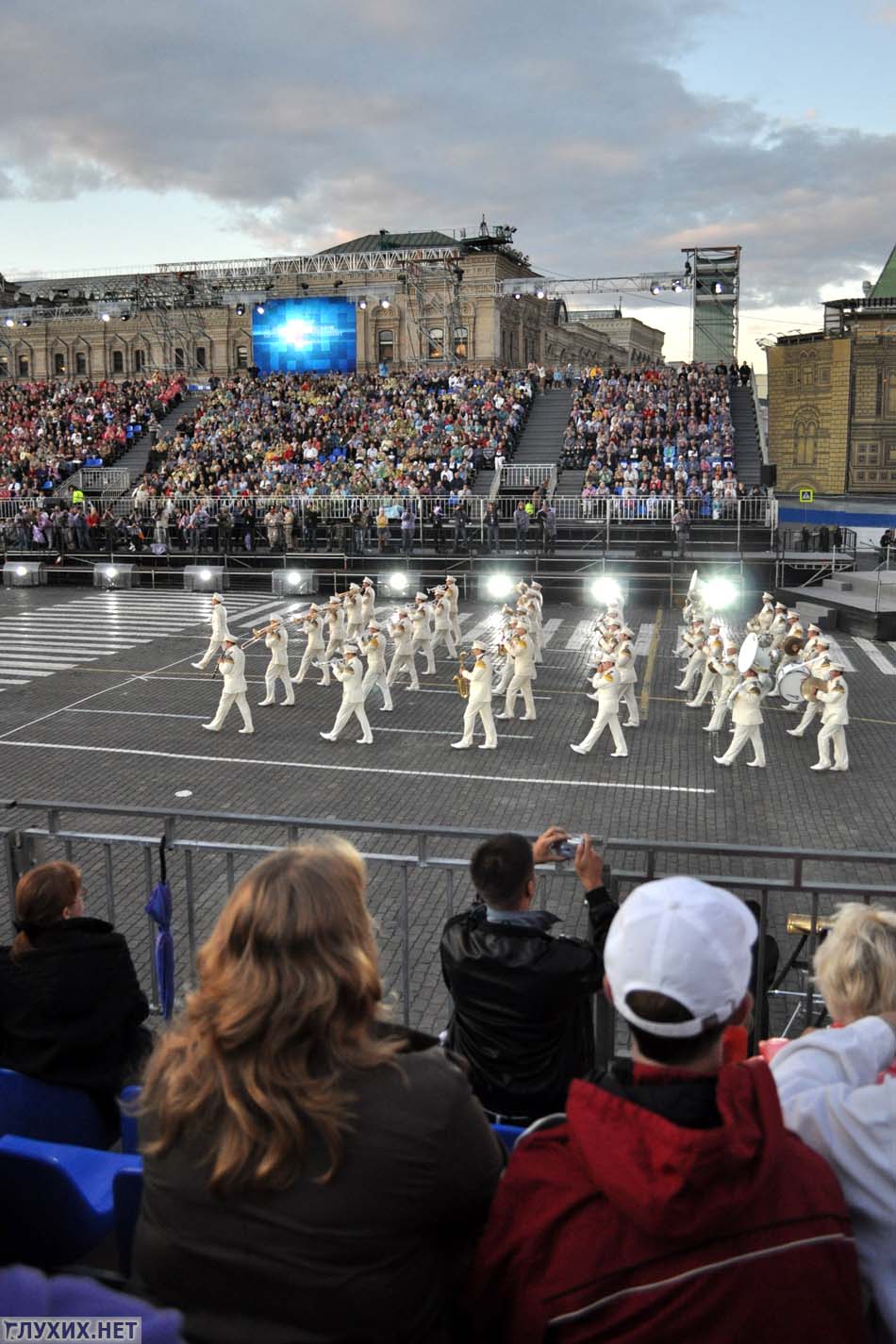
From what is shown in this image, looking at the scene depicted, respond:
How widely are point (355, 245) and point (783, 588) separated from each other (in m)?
50.9

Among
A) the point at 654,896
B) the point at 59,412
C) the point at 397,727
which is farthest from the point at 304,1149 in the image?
the point at 59,412

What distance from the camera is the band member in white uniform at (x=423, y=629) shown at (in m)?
19.1

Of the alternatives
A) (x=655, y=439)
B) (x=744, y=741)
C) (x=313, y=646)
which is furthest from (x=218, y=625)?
(x=655, y=439)

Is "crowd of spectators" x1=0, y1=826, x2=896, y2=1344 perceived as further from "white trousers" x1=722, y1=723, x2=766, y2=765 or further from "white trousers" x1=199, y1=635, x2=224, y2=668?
"white trousers" x1=199, y1=635, x2=224, y2=668

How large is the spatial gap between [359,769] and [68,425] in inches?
1524

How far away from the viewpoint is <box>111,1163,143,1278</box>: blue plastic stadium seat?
2.88 meters

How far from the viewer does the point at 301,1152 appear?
6.61 feet

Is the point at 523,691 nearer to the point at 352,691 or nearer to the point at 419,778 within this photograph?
the point at 352,691

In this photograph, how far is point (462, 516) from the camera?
33125mm

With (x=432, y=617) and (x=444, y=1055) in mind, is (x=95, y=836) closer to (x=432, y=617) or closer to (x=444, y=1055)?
(x=444, y=1055)

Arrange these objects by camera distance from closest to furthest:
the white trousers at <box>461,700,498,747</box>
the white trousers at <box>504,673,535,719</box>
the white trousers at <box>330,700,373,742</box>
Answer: the white trousers at <box>461,700,498,747</box> < the white trousers at <box>330,700,373,742</box> < the white trousers at <box>504,673,535,719</box>

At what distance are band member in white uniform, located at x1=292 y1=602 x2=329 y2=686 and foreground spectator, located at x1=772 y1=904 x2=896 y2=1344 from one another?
1626cm

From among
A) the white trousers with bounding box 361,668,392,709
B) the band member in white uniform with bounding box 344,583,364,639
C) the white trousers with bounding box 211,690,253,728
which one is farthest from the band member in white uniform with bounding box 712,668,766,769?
the band member in white uniform with bounding box 344,583,364,639

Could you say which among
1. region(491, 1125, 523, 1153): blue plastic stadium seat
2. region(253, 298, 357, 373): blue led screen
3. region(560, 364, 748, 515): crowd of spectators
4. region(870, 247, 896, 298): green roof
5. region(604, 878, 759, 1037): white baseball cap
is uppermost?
region(870, 247, 896, 298): green roof
